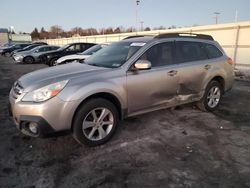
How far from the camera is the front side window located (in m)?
4.34

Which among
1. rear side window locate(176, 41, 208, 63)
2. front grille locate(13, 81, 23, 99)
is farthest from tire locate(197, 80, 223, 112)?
front grille locate(13, 81, 23, 99)

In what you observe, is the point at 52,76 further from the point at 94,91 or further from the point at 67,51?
the point at 67,51

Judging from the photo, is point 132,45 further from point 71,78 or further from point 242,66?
point 242,66

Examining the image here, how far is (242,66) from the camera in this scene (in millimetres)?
13312

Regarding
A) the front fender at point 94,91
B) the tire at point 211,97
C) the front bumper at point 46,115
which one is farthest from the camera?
the tire at point 211,97

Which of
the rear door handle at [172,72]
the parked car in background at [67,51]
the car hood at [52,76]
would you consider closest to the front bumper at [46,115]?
the car hood at [52,76]

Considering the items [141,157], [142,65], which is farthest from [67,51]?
[141,157]

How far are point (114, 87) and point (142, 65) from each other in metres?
0.63

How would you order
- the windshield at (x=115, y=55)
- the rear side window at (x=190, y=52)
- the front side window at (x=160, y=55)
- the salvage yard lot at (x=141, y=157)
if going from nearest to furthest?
the salvage yard lot at (x=141, y=157)
the windshield at (x=115, y=55)
the front side window at (x=160, y=55)
the rear side window at (x=190, y=52)

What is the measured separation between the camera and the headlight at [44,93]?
3.32 meters

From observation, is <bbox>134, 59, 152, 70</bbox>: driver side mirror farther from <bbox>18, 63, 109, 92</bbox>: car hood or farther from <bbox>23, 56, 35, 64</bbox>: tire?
<bbox>23, 56, 35, 64</bbox>: tire

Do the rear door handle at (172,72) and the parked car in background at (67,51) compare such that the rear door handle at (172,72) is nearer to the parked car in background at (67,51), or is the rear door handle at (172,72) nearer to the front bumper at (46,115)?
the front bumper at (46,115)

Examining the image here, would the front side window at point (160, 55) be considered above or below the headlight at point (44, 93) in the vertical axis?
above

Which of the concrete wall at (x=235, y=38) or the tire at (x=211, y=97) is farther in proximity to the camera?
the concrete wall at (x=235, y=38)
